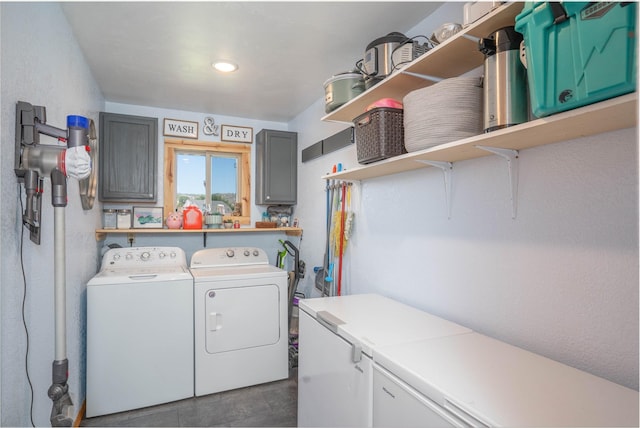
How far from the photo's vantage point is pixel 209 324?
2.67 m

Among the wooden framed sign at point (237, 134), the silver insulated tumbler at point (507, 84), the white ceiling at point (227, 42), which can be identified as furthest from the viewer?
the wooden framed sign at point (237, 134)

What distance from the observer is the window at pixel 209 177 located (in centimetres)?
369

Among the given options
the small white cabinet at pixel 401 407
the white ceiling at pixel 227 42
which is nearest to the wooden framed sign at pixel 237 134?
the white ceiling at pixel 227 42

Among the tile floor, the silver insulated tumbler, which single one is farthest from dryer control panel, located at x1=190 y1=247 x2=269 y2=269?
the silver insulated tumbler

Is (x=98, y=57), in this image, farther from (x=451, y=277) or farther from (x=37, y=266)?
(x=451, y=277)

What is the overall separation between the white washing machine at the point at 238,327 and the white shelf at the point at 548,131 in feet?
5.56

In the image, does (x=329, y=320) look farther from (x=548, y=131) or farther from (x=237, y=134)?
(x=237, y=134)

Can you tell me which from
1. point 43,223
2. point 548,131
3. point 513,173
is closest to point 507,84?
point 548,131

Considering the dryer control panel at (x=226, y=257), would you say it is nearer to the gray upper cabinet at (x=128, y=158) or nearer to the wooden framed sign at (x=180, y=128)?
the gray upper cabinet at (x=128, y=158)

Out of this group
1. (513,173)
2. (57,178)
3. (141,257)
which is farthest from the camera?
(141,257)

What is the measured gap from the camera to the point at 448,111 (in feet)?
4.42

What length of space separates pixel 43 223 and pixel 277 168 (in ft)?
7.74

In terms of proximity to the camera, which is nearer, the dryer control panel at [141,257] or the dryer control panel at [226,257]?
the dryer control panel at [141,257]

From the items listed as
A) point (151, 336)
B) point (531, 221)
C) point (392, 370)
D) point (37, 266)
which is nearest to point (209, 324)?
point (151, 336)
